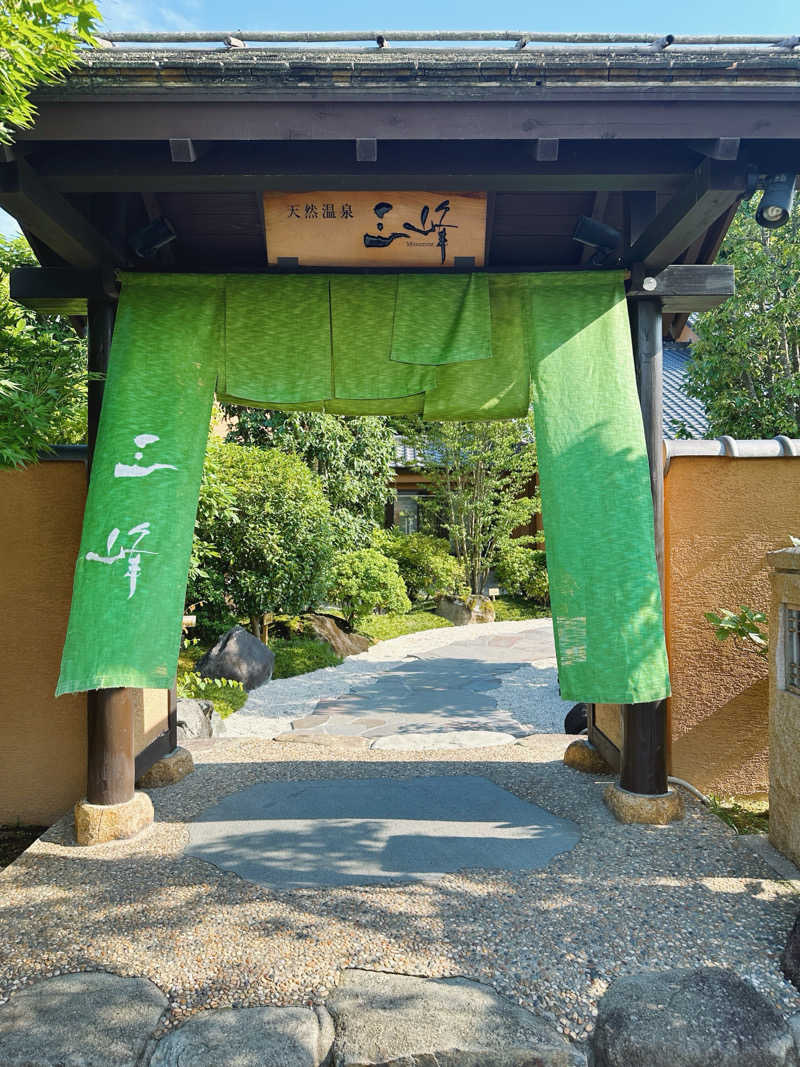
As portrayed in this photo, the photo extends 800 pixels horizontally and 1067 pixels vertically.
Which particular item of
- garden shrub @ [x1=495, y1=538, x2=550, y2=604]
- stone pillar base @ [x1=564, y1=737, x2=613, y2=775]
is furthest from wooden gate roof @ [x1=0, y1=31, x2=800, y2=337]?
garden shrub @ [x1=495, y1=538, x2=550, y2=604]

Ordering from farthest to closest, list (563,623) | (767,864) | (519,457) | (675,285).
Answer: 1. (519,457)
2. (675,285)
3. (563,623)
4. (767,864)

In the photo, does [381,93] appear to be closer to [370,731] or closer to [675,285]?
[675,285]

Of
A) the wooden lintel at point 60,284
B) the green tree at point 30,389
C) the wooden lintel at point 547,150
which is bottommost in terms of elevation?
the green tree at point 30,389

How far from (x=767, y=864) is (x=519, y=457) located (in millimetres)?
12804

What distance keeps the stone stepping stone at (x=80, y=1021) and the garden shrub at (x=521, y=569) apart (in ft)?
45.3

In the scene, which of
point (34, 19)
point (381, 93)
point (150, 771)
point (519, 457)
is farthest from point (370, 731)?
point (519, 457)

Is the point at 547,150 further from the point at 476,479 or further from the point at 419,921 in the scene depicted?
the point at 476,479

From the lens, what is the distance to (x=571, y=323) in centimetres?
408

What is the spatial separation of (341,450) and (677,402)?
9855 millimetres

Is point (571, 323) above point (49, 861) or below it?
above

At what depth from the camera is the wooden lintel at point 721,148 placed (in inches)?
131

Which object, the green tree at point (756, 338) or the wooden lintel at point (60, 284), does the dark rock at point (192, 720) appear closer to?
the wooden lintel at point (60, 284)

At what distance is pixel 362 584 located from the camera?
12.0 metres

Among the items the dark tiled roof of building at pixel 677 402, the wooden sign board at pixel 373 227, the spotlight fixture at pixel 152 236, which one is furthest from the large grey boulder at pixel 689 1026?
the dark tiled roof of building at pixel 677 402
